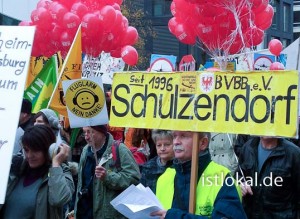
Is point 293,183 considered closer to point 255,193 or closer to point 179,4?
point 255,193

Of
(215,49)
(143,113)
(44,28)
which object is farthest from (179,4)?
(143,113)

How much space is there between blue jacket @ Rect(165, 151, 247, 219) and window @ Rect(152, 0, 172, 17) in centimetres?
3823

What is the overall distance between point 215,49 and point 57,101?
→ 14.3 feet

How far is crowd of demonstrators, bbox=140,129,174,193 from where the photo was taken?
588cm

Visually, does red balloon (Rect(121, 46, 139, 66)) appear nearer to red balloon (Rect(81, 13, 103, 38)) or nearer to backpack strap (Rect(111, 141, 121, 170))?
red balloon (Rect(81, 13, 103, 38))

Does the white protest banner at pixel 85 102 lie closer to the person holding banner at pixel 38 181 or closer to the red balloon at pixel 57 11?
the person holding banner at pixel 38 181

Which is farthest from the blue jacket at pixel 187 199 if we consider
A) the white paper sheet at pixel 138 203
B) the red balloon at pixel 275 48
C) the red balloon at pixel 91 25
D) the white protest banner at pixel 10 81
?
the red balloon at pixel 275 48

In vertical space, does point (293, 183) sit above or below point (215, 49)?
below

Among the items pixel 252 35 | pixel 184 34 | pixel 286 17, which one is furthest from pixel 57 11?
pixel 286 17

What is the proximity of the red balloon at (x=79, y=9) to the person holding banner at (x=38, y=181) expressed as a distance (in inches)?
239

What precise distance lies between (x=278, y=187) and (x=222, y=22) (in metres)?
5.26

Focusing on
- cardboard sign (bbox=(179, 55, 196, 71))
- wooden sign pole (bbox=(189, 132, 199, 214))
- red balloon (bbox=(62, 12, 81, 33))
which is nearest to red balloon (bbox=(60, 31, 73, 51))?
red balloon (bbox=(62, 12, 81, 33))

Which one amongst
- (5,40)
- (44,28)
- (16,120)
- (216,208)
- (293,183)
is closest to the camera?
(216,208)

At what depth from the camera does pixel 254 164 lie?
19.9 feet
